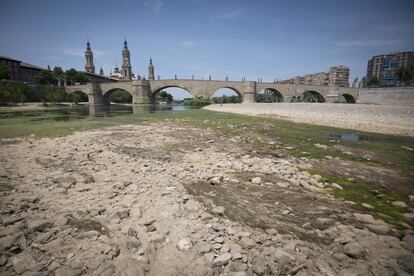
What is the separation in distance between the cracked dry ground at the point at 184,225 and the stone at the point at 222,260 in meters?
0.01

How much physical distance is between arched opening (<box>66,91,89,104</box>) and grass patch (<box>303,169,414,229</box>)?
242ft

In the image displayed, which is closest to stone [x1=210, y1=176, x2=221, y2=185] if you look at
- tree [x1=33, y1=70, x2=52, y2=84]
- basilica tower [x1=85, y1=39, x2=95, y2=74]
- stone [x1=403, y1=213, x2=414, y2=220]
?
stone [x1=403, y1=213, x2=414, y2=220]

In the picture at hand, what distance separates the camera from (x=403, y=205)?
4000 millimetres

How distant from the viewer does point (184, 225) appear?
10.8 ft

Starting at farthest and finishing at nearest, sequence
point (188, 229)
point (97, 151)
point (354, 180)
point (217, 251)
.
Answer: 1. point (97, 151)
2. point (354, 180)
3. point (188, 229)
4. point (217, 251)

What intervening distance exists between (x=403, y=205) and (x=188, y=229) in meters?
4.42

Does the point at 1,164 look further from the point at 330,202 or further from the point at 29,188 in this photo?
the point at 330,202

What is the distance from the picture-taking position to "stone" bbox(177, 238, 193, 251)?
2808 mm

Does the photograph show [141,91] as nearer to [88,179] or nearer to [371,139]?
[371,139]

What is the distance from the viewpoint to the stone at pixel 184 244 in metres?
2.81

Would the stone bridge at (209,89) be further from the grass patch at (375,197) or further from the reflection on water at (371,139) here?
the grass patch at (375,197)

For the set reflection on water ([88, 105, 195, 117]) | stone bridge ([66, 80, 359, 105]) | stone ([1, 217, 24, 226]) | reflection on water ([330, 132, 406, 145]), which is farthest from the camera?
stone bridge ([66, 80, 359, 105])

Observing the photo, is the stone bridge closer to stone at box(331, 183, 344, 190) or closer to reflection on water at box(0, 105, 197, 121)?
reflection on water at box(0, 105, 197, 121)

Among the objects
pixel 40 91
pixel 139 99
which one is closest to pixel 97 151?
pixel 139 99
